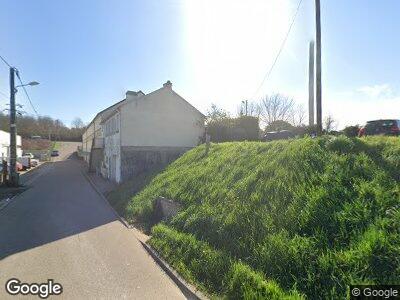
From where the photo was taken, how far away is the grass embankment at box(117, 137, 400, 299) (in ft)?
15.9

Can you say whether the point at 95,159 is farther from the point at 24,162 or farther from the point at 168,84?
the point at 168,84

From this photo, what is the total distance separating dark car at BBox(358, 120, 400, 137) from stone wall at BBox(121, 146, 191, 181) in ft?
39.0

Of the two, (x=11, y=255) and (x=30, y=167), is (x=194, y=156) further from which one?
(x=30, y=167)

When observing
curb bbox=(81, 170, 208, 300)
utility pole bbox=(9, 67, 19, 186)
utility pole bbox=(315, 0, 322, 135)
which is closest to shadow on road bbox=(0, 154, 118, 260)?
curb bbox=(81, 170, 208, 300)

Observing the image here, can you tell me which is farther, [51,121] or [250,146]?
[51,121]

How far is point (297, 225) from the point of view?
20.2 feet

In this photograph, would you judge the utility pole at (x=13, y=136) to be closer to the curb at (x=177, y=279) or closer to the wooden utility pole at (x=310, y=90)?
the curb at (x=177, y=279)

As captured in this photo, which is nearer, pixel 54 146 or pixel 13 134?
pixel 13 134

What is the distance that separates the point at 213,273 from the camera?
21.1ft

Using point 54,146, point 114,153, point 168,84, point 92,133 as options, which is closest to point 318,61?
point 168,84

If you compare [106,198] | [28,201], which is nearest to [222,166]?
[106,198]

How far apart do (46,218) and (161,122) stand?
1252cm

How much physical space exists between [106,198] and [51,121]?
3382 inches

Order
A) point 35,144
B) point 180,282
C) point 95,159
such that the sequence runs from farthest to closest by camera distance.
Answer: point 35,144 → point 95,159 → point 180,282
